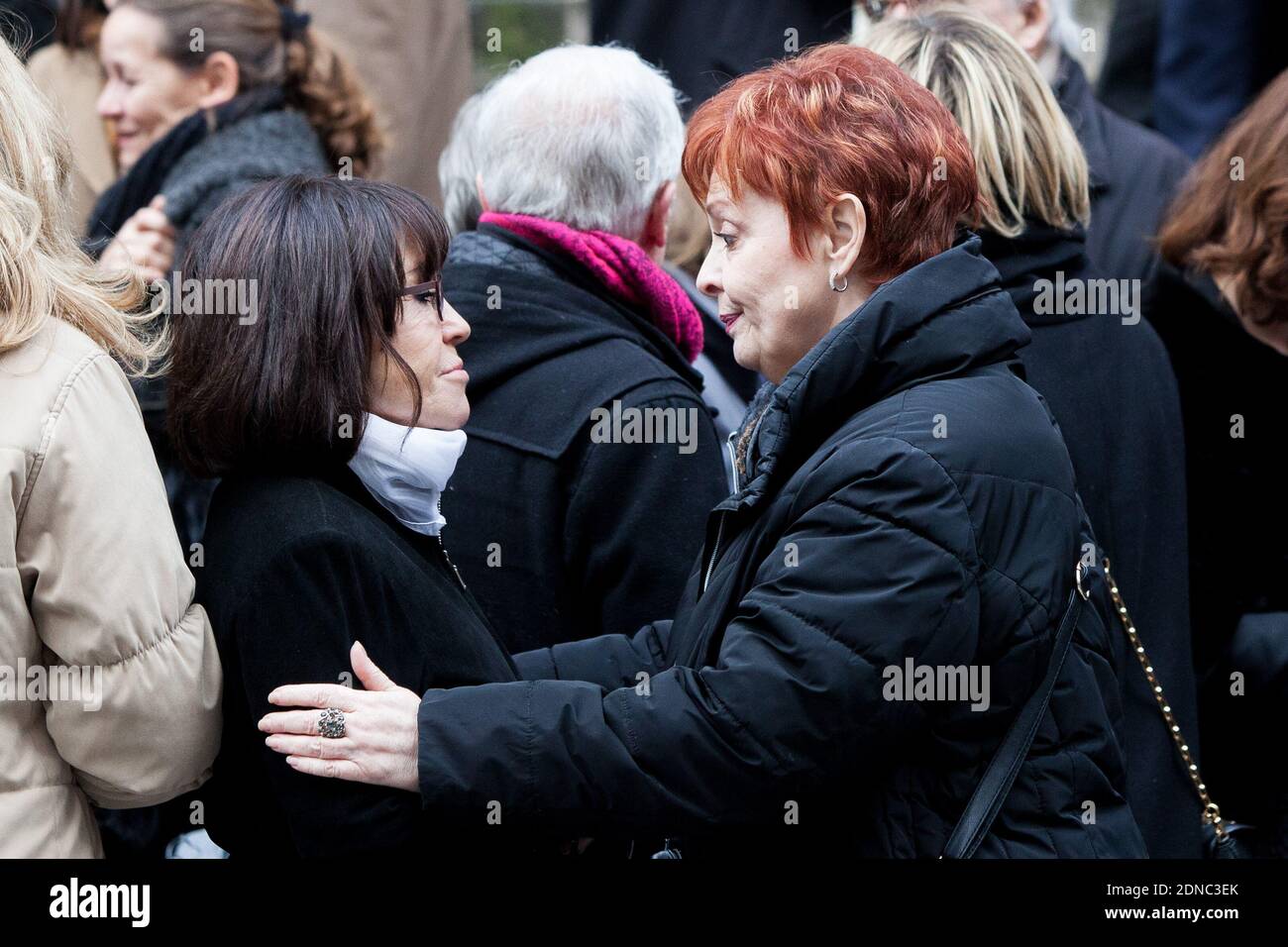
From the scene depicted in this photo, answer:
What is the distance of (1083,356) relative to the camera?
2.93 metres

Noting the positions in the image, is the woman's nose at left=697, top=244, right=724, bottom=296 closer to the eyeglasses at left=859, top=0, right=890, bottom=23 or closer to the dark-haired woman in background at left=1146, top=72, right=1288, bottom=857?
the dark-haired woman in background at left=1146, top=72, right=1288, bottom=857

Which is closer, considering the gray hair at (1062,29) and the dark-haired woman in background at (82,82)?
the gray hair at (1062,29)

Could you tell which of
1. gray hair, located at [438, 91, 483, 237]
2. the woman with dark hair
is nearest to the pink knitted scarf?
gray hair, located at [438, 91, 483, 237]

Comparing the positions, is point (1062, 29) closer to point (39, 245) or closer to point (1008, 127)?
point (1008, 127)

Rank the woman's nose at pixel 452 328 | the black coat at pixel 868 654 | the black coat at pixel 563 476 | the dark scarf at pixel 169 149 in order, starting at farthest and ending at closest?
the dark scarf at pixel 169 149 → the black coat at pixel 563 476 → the woman's nose at pixel 452 328 → the black coat at pixel 868 654

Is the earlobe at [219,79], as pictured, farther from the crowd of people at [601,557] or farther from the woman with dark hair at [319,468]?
the woman with dark hair at [319,468]

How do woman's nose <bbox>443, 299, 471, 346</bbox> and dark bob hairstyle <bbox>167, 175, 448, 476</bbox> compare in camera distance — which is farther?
woman's nose <bbox>443, 299, 471, 346</bbox>

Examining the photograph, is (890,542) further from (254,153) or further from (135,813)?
(254,153)

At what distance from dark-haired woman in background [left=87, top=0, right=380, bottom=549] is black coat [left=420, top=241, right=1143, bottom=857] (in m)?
2.39

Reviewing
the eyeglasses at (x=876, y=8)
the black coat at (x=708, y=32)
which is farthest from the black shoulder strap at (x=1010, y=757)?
the black coat at (x=708, y=32)

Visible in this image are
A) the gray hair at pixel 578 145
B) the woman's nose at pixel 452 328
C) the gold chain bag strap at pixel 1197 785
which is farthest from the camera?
the gray hair at pixel 578 145

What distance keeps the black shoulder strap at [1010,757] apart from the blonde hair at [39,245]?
1.28m

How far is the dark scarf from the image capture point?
416cm

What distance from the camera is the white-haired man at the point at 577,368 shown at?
109 inches
